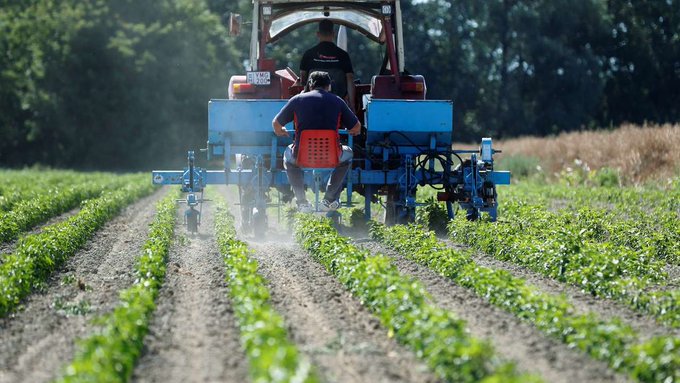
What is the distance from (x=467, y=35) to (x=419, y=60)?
14.3 feet

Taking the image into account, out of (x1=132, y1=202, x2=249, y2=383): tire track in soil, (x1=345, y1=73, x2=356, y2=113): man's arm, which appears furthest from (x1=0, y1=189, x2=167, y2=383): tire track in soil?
(x1=345, y1=73, x2=356, y2=113): man's arm

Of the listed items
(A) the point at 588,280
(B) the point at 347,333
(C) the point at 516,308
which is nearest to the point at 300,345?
(B) the point at 347,333

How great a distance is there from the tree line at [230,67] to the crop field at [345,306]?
31.1m

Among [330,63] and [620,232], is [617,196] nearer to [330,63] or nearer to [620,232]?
[620,232]

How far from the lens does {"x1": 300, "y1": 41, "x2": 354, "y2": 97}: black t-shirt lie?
44.9 feet

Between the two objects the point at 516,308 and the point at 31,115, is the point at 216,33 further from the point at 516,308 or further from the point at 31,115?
the point at 516,308

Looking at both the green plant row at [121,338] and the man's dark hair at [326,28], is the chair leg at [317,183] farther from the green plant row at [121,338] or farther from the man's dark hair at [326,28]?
the green plant row at [121,338]

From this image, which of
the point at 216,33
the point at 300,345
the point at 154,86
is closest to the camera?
the point at 300,345

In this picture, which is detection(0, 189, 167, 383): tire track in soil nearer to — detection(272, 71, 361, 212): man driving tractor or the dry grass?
detection(272, 71, 361, 212): man driving tractor

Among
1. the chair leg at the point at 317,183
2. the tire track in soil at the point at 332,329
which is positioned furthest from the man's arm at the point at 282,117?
the tire track in soil at the point at 332,329

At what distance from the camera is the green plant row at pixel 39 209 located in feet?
46.9

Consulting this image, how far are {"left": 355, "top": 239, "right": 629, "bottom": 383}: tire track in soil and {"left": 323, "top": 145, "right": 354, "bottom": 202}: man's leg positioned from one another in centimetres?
345

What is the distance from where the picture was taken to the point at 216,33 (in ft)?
177

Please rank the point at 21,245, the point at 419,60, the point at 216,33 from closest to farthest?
the point at 21,245 → the point at 216,33 → the point at 419,60
